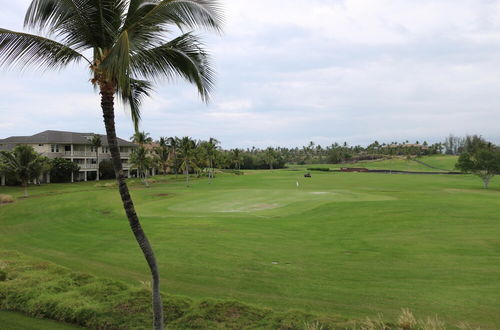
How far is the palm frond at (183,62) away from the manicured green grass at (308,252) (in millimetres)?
6914

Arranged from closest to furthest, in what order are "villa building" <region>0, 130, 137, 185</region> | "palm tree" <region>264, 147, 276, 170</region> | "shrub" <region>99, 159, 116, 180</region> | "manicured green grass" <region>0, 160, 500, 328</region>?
"manicured green grass" <region>0, 160, 500, 328</region>
"villa building" <region>0, 130, 137, 185</region>
"shrub" <region>99, 159, 116, 180</region>
"palm tree" <region>264, 147, 276, 170</region>

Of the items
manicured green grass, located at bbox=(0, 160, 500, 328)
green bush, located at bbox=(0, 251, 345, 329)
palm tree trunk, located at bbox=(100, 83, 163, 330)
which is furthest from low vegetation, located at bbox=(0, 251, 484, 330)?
manicured green grass, located at bbox=(0, 160, 500, 328)

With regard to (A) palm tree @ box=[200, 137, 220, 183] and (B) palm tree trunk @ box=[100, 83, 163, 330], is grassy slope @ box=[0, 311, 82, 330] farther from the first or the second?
(A) palm tree @ box=[200, 137, 220, 183]

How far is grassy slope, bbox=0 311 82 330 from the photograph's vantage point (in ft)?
27.7

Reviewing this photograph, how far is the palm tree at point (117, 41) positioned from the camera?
677cm

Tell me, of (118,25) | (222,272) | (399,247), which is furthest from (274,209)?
(118,25)

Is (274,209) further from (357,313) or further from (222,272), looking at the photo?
(357,313)

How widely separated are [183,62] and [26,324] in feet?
23.5

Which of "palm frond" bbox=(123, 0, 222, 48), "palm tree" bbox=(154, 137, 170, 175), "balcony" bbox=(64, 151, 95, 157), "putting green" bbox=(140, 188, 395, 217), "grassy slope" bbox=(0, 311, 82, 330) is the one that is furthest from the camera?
"palm tree" bbox=(154, 137, 170, 175)

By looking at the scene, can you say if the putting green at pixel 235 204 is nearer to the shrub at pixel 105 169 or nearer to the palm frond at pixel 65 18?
the palm frond at pixel 65 18

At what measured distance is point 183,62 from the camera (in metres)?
7.95

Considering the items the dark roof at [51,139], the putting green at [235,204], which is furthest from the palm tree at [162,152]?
the putting green at [235,204]

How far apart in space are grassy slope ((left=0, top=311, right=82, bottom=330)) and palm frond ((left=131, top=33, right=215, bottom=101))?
619cm

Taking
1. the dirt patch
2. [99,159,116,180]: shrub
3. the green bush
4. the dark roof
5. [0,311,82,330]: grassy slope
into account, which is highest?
the dark roof
